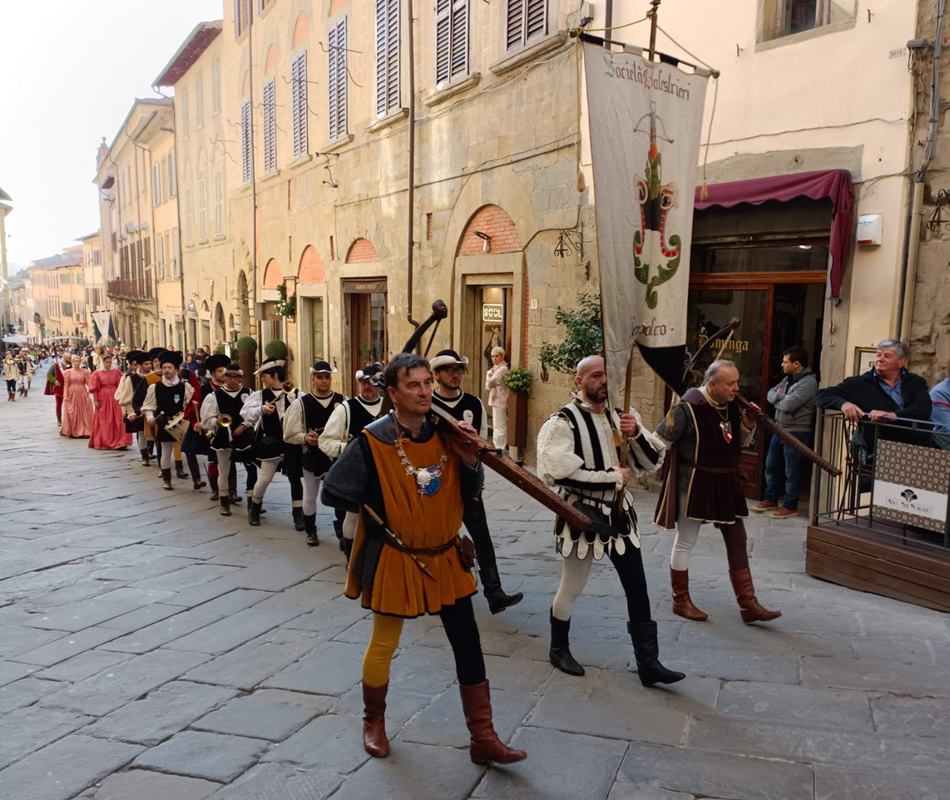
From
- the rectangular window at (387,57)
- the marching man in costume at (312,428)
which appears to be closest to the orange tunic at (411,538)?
the marching man in costume at (312,428)

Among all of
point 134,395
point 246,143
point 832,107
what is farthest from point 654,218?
point 246,143

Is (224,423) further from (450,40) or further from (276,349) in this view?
(276,349)

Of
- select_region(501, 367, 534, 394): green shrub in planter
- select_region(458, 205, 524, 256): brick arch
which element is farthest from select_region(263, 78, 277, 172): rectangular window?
select_region(501, 367, 534, 394): green shrub in planter

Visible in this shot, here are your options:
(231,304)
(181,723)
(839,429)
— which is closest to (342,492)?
(181,723)

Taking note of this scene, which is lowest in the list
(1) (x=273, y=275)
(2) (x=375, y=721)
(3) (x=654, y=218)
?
(2) (x=375, y=721)

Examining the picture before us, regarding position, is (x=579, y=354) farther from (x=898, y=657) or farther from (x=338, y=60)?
(x=338, y=60)

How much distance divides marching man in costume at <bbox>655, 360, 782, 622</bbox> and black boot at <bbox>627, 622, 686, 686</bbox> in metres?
1.02

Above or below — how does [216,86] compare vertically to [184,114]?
below

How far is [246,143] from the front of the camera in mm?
22562

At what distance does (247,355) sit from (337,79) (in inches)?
337

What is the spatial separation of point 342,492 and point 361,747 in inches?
48.0

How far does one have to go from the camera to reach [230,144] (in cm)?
2438

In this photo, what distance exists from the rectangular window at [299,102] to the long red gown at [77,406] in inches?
276

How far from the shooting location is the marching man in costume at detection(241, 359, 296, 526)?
7.89 meters
